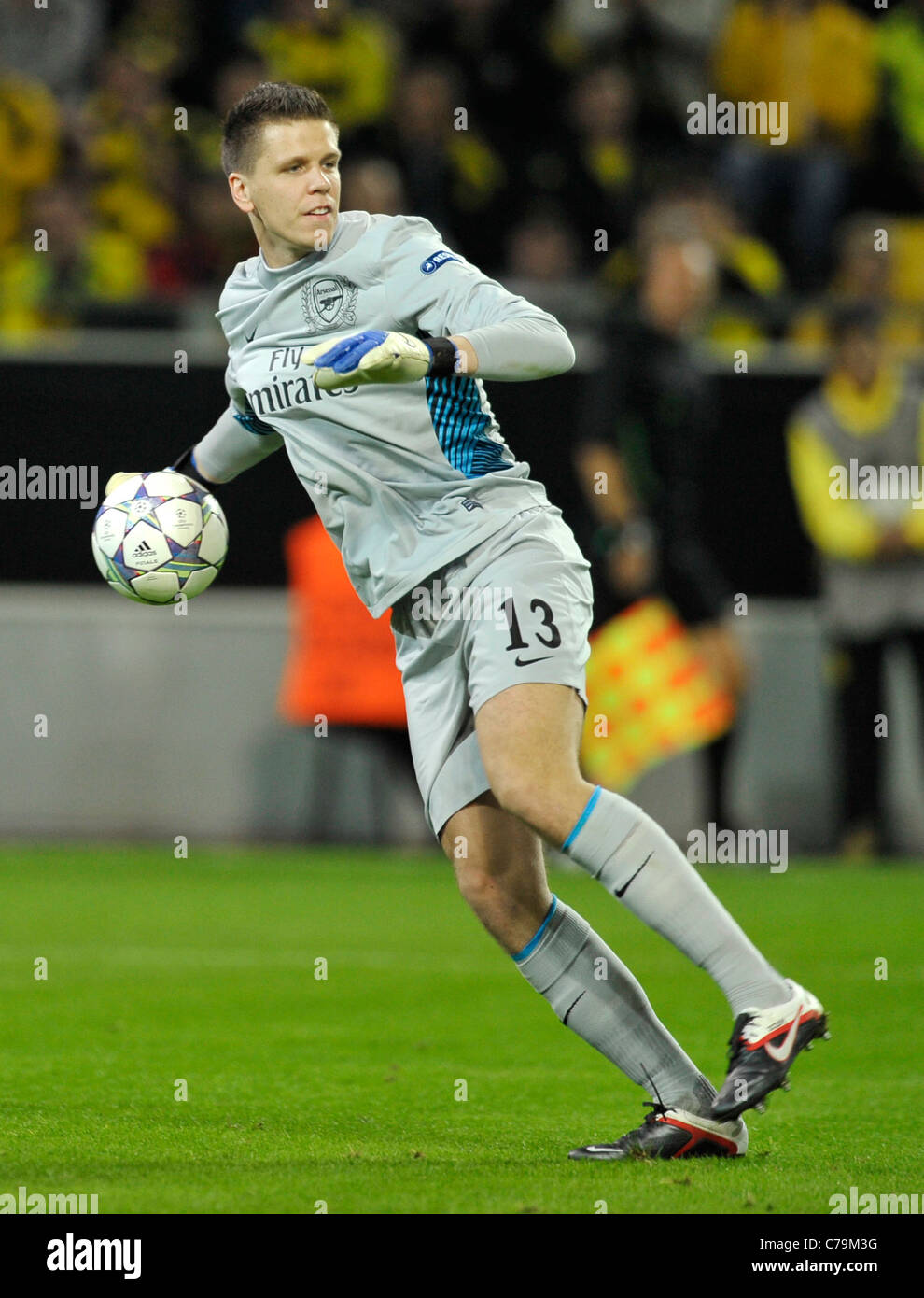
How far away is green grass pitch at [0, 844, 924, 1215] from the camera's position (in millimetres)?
4172

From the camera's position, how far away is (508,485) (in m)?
4.53

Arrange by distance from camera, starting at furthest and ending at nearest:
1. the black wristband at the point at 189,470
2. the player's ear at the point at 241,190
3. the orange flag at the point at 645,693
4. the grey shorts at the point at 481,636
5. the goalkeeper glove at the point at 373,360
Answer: the orange flag at the point at 645,693 < the black wristband at the point at 189,470 < the player's ear at the point at 241,190 < the grey shorts at the point at 481,636 < the goalkeeper glove at the point at 373,360

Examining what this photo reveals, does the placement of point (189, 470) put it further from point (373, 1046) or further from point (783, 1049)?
point (783, 1049)

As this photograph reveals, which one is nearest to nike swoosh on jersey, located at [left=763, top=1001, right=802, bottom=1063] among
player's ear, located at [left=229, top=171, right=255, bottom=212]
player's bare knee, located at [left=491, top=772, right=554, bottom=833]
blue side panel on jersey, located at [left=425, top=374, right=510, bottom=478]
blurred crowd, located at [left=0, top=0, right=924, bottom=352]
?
player's bare knee, located at [left=491, top=772, right=554, bottom=833]

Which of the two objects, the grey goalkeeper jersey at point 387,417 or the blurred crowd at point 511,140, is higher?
the blurred crowd at point 511,140

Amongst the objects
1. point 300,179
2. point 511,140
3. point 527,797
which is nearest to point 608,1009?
point 527,797

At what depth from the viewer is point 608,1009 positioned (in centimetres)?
444

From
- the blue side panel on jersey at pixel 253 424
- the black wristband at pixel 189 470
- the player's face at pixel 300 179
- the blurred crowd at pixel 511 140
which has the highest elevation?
the blurred crowd at pixel 511 140

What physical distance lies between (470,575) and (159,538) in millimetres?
938

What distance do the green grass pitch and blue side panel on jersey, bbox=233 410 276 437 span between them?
1.70 meters

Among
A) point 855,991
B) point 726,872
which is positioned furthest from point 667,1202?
point 726,872

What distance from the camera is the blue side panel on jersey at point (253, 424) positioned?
4.91m

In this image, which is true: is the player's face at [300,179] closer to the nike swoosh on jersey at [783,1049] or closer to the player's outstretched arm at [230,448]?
the player's outstretched arm at [230,448]

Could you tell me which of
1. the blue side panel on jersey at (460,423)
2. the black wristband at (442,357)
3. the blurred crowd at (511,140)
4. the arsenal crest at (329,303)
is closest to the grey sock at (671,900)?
the blue side panel on jersey at (460,423)
